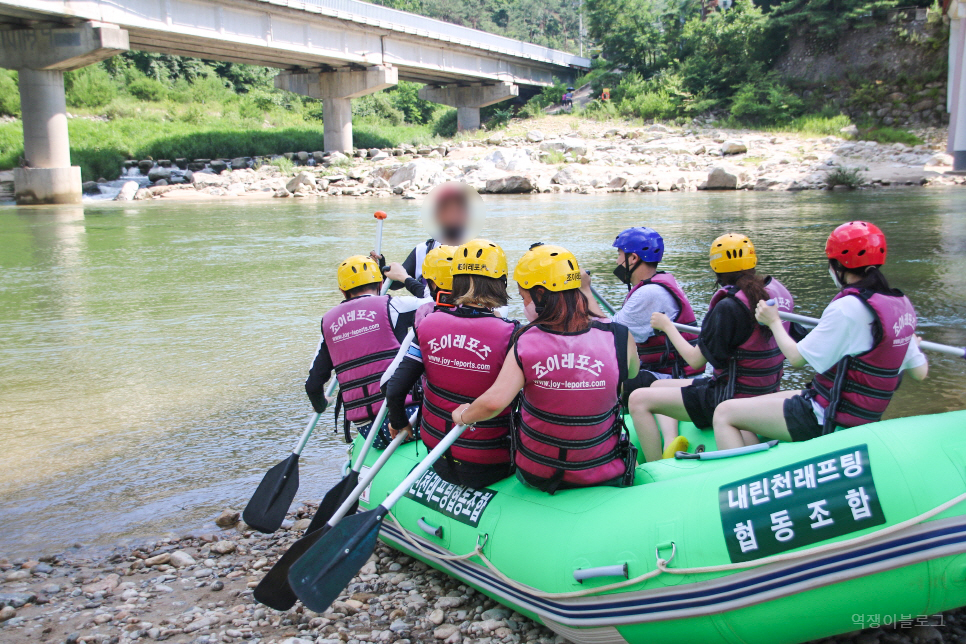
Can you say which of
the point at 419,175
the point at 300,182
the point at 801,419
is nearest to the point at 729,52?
the point at 419,175

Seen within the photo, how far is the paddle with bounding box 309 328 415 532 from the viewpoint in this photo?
4.10 m

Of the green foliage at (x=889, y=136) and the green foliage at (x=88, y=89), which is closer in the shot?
the green foliage at (x=889, y=136)

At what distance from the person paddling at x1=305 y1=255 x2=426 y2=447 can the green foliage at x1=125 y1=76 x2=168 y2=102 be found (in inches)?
1781

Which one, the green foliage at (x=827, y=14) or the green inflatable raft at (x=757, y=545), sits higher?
the green foliage at (x=827, y=14)

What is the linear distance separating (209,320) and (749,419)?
781 centimetres

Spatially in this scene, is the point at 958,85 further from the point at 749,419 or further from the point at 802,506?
the point at 802,506

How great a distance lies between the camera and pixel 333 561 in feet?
11.1

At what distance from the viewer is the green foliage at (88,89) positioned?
4059 centimetres

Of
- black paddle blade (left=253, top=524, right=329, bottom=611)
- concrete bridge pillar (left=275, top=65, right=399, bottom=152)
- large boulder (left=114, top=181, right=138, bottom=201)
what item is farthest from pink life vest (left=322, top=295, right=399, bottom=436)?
concrete bridge pillar (left=275, top=65, right=399, bottom=152)

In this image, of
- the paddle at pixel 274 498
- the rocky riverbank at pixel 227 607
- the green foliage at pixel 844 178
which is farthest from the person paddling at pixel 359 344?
the green foliage at pixel 844 178

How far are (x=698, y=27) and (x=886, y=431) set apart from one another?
44418 millimetres

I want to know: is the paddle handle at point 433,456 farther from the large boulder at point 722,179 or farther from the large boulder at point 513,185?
the large boulder at point 513,185

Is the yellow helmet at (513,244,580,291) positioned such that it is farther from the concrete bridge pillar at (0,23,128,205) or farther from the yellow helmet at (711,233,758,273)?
the concrete bridge pillar at (0,23,128,205)

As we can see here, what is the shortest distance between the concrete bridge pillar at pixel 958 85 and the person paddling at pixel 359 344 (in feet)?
75.7
